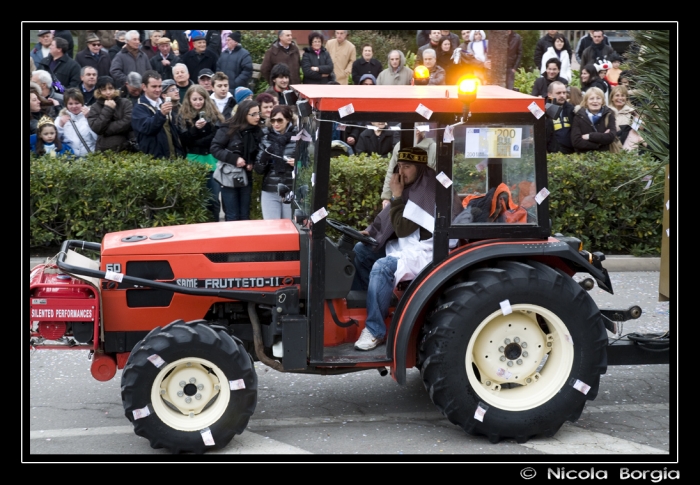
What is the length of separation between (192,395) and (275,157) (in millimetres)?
3808

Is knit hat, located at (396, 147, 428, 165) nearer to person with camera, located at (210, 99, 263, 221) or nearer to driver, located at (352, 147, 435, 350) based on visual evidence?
driver, located at (352, 147, 435, 350)

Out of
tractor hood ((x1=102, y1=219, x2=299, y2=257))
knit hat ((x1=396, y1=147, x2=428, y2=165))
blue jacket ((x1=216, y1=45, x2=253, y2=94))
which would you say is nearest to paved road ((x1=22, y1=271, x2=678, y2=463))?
tractor hood ((x1=102, y1=219, x2=299, y2=257))

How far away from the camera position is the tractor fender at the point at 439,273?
5.21m

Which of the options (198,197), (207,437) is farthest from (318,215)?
(198,197)

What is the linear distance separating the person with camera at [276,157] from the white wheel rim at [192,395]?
307 cm

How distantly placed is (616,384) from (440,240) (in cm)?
212

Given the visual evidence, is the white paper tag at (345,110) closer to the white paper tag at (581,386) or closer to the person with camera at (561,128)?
the white paper tag at (581,386)

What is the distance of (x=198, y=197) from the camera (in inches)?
381

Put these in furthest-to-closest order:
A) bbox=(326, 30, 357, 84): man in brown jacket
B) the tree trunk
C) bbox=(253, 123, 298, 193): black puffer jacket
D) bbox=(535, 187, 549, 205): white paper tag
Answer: bbox=(326, 30, 357, 84): man in brown jacket, the tree trunk, bbox=(253, 123, 298, 193): black puffer jacket, bbox=(535, 187, 549, 205): white paper tag

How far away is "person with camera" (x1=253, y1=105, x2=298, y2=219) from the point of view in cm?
830

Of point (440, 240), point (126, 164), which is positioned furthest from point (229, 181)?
point (440, 240)

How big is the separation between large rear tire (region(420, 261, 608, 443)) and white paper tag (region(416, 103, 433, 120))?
3.16ft

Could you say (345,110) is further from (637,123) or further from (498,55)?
(498,55)
